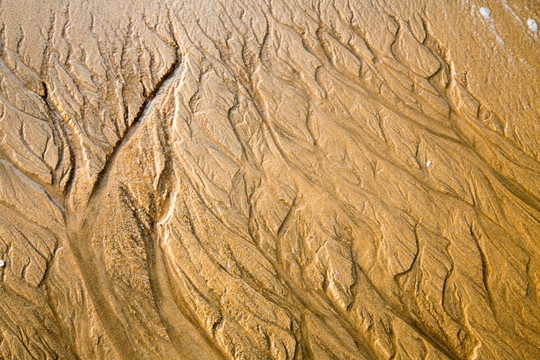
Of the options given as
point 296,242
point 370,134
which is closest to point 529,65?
point 370,134

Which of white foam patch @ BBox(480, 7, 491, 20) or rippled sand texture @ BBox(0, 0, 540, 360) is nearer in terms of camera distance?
rippled sand texture @ BBox(0, 0, 540, 360)

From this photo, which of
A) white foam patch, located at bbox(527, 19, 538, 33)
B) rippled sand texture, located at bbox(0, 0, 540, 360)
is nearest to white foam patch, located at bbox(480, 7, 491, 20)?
rippled sand texture, located at bbox(0, 0, 540, 360)

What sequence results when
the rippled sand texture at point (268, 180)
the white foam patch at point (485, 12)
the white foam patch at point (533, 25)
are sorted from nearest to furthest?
the rippled sand texture at point (268, 180)
the white foam patch at point (533, 25)
the white foam patch at point (485, 12)

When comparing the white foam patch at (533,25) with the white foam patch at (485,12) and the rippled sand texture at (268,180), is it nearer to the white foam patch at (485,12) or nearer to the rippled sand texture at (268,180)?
the rippled sand texture at (268,180)

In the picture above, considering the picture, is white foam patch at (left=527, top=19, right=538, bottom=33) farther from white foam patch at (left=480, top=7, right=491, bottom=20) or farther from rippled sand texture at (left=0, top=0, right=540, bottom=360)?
white foam patch at (left=480, top=7, right=491, bottom=20)

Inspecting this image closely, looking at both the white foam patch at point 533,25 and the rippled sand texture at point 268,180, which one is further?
the white foam patch at point 533,25

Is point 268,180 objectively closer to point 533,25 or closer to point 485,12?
point 485,12

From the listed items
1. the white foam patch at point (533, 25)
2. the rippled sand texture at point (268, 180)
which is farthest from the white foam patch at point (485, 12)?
the white foam patch at point (533, 25)

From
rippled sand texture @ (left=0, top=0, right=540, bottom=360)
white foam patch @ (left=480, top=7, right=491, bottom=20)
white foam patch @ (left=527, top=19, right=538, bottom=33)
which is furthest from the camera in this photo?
white foam patch @ (left=480, top=7, right=491, bottom=20)
